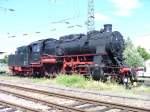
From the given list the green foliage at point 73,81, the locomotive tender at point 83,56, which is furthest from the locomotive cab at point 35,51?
the green foliage at point 73,81

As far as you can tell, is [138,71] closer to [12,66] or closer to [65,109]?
[65,109]

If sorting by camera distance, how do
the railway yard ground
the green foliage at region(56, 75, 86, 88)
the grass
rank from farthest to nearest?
the green foliage at region(56, 75, 86, 88) → the grass → the railway yard ground

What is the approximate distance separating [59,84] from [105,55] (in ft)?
11.6

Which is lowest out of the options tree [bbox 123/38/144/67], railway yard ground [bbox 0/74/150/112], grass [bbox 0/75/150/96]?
railway yard ground [bbox 0/74/150/112]

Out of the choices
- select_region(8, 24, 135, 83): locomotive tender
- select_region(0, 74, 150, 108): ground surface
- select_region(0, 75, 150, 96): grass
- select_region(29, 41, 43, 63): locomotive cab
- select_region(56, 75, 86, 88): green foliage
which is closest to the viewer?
select_region(0, 74, 150, 108): ground surface

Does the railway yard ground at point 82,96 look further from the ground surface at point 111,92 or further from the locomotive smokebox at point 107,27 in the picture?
the locomotive smokebox at point 107,27

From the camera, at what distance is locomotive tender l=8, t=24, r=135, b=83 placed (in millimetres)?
21078

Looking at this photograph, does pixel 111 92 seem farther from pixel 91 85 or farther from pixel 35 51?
pixel 35 51

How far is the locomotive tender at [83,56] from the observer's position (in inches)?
830

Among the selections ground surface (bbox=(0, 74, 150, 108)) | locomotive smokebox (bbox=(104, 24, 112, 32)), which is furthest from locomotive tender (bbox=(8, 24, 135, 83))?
ground surface (bbox=(0, 74, 150, 108))

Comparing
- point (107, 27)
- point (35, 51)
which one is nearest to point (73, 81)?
point (107, 27)

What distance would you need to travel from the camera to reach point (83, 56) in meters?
22.9

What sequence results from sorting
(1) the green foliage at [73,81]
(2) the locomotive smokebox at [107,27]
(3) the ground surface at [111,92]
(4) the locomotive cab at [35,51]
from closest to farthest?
(3) the ground surface at [111,92], (1) the green foliage at [73,81], (2) the locomotive smokebox at [107,27], (4) the locomotive cab at [35,51]

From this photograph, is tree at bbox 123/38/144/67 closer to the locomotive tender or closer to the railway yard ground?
the locomotive tender
